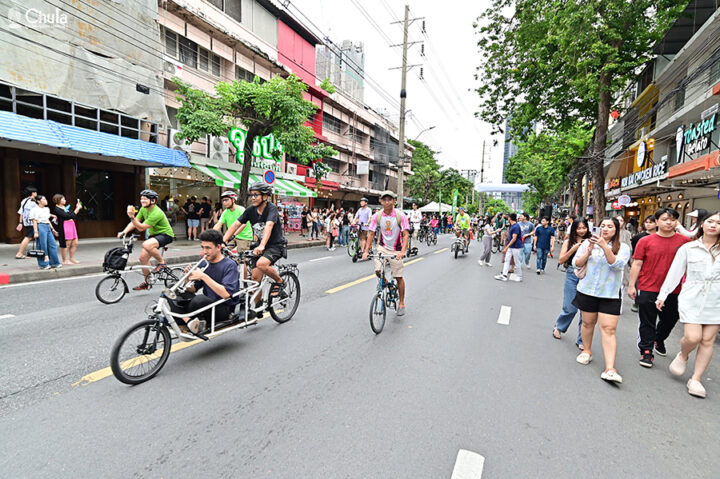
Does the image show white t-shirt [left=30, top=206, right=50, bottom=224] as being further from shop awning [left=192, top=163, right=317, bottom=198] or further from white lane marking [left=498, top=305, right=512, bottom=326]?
white lane marking [left=498, top=305, right=512, bottom=326]

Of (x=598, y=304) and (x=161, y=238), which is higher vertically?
(x=161, y=238)

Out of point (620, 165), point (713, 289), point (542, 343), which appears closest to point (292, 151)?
point (542, 343)

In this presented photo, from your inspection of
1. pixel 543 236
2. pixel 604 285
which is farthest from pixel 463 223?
pixel 604 285

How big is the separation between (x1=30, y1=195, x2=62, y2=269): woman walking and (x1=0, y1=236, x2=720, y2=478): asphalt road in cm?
358

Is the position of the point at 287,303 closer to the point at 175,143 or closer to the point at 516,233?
the point at 516,233

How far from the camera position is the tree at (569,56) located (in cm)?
1381

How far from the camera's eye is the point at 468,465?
7.91ft

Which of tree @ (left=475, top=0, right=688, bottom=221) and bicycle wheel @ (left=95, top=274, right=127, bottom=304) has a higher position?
tree @ (left=475, top=0, right=688, bottom=221)

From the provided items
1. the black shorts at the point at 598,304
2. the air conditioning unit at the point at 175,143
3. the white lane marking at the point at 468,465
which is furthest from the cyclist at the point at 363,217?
the air conditioning unit at the point at 175,143

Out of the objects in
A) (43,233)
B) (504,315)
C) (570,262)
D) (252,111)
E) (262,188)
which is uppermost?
(252,111)

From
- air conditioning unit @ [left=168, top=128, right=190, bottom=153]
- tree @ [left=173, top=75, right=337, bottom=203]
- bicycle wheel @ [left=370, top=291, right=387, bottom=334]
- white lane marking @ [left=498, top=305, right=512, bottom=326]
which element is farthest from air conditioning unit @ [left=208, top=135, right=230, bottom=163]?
white lane marking @ [left=498, top=305, right=512, bottom=326]

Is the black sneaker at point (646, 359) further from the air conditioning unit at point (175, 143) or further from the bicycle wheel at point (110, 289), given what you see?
the air conditioning unit at point (175, 143)

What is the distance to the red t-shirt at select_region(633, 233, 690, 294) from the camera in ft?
14.6

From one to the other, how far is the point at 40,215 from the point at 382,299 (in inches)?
319
